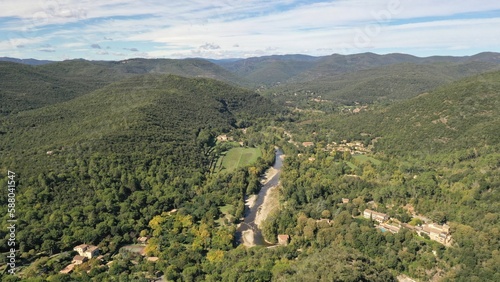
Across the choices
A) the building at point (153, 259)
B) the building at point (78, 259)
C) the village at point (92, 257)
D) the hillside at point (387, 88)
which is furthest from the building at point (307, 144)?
the hillside at point (387, 88)

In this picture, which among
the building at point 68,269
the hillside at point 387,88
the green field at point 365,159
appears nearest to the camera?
the building at point 68,269

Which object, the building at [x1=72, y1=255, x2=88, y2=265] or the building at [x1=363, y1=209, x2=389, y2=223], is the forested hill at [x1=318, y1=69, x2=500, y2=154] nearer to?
the building at [x1=363, y1=209, x2=389, y2=223]

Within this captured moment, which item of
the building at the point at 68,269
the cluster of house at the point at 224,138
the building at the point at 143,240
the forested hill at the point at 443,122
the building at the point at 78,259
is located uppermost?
the forested hill at the point at 443,122

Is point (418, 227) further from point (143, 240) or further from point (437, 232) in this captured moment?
point (143, 240)

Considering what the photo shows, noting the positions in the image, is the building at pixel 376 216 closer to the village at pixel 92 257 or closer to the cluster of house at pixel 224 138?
the village at pixel 92 257

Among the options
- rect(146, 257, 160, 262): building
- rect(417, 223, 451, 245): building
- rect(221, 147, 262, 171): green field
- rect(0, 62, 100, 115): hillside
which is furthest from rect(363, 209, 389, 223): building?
rect(0, 62, 100, 115): hillside

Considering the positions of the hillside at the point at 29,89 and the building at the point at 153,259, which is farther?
the hillside at the point at 29,89

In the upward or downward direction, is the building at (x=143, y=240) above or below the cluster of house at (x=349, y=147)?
below
